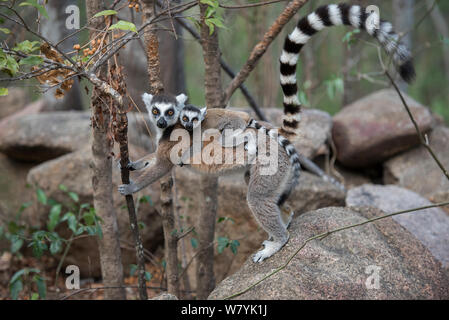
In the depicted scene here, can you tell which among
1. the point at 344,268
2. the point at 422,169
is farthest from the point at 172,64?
the point at 344,268

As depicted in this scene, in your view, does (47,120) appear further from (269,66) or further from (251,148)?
(251,148)

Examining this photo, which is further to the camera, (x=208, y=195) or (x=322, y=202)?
(x=322, y=202)

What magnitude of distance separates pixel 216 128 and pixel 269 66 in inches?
200

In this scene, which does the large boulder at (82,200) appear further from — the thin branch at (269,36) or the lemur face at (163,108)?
the thin branch at (269,36)

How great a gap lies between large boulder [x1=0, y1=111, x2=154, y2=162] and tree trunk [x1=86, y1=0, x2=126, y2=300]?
8.54 ft

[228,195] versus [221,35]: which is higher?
[221,35]

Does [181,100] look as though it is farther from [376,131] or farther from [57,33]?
[57,33]

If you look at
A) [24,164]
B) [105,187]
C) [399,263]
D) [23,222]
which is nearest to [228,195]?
[105,187]

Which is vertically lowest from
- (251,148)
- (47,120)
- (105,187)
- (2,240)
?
(2,240)

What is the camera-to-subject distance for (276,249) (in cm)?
346

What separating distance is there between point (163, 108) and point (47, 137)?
3955 mm

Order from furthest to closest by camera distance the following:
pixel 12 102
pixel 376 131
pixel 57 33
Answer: pixel 12 102, pixel 57 33, pixel 376 131

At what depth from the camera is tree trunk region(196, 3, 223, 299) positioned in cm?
420

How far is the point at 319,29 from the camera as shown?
3.49 m
